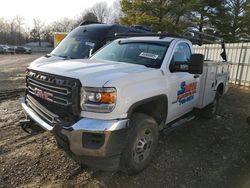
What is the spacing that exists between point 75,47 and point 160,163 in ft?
15.7

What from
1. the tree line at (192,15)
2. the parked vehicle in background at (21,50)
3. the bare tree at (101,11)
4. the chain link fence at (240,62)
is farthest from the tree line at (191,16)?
the bare tree at (101,11)

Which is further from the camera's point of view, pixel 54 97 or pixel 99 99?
pixel 54 97

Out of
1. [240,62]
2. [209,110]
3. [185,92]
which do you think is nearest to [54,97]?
[185,92]

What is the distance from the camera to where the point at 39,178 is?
11.7 ft

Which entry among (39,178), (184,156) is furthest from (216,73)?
(39,178)

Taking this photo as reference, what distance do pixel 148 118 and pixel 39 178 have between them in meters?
1.69

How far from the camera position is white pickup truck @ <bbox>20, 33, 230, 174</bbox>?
10.1ft

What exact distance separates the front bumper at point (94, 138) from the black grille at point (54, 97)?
8.9 inches

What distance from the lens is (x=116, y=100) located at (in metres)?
3.14

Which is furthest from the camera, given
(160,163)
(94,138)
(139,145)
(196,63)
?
(160,163)

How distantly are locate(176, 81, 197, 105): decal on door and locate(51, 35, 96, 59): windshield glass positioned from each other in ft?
11.2

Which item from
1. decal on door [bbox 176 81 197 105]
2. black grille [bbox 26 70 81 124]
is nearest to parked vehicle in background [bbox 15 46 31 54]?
black grille [bbox 26 70 81 124]

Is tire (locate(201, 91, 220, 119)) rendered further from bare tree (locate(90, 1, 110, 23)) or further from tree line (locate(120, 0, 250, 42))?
bare tree (locate(90, 1, 110, 23))

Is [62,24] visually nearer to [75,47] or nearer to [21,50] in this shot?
[21,50]
